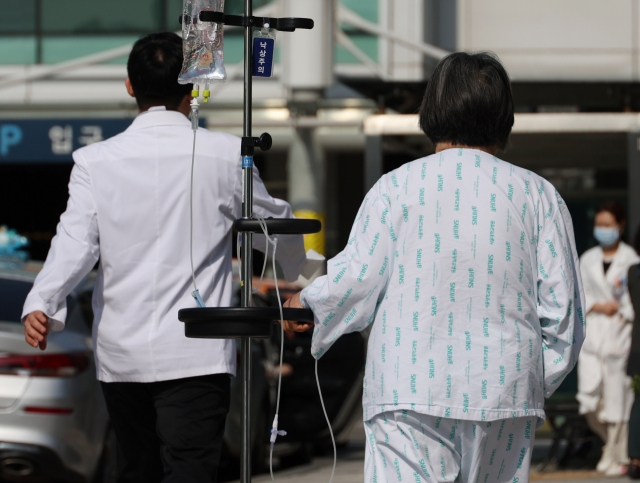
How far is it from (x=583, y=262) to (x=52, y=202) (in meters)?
11.9

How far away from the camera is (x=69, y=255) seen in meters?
3.98

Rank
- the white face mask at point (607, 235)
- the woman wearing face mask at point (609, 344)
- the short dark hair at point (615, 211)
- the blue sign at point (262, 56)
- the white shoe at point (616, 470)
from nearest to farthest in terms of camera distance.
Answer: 1. the blue sign at point (262, 56)
2. the white shoe at point (616, 470)
3. the woman wearing face mask at point (609, 344)
4. the white face mask at point (607, 235)
5. the short dark hair at point (615, 211)

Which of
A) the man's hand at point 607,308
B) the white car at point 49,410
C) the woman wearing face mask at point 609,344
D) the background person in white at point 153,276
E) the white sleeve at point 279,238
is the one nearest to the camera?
the background person in white at point 153,276

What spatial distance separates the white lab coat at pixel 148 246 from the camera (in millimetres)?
3932

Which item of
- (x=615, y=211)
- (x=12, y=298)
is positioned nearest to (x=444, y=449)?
(x=12, y=298)

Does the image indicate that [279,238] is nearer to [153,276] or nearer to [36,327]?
[153,276]

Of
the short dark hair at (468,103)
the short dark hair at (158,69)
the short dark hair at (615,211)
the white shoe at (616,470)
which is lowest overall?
the white shoe at (616,470)

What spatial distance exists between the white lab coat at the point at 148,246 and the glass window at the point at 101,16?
13.2 meters

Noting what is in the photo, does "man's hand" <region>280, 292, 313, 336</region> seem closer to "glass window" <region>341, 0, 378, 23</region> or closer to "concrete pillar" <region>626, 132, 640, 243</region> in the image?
"concrete pillar" <region>626, 132, 640, 243</region>

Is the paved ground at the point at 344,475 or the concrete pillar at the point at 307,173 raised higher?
the concrete pillar at the point at 307,173

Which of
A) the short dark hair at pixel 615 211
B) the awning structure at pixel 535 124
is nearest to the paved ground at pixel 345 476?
the short dark hair at pixel 615 211

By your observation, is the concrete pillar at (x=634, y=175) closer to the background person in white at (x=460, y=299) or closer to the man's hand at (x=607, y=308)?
the man's hand at (x=607, y=308)

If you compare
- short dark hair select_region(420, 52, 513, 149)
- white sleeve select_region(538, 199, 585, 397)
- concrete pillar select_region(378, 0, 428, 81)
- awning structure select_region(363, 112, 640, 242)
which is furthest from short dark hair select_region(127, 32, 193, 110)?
concrete pillar select_region(378, 0, 428, 81)

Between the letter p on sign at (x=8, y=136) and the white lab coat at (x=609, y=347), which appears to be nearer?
the white lab coat at (x=609, y=347)
